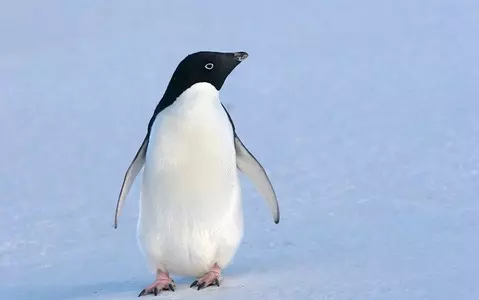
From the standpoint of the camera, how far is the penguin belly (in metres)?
3.19

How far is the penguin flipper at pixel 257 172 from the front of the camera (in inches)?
142

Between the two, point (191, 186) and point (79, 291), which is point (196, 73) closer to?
point (191, 186)

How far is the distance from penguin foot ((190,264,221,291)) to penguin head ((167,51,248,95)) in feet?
1.82

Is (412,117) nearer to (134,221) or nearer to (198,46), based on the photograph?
(134,221)

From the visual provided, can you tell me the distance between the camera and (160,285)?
3.26 meters

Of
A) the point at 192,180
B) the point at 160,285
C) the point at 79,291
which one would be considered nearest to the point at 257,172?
the point at 192,180

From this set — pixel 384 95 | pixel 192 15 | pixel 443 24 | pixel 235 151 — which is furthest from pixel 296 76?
pixel 235 151

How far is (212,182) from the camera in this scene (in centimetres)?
322

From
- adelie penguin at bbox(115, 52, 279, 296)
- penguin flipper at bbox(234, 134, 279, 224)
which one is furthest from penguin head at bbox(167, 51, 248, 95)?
penguin flipper at bbox(234, 134, 279, 224)

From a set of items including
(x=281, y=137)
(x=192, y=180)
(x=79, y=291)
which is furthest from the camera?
(x=281, y=137)

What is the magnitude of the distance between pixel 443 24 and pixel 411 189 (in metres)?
5.39

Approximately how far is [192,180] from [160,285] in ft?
1.12

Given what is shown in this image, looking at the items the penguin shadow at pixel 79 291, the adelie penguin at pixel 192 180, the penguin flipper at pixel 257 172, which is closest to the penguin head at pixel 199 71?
the adelie penguin at pixel 192 180

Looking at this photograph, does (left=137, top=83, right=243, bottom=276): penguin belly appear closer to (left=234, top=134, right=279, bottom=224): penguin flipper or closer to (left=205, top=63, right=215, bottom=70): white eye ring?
(left=205, top=63, right=215, bottom=70): white eye ring
